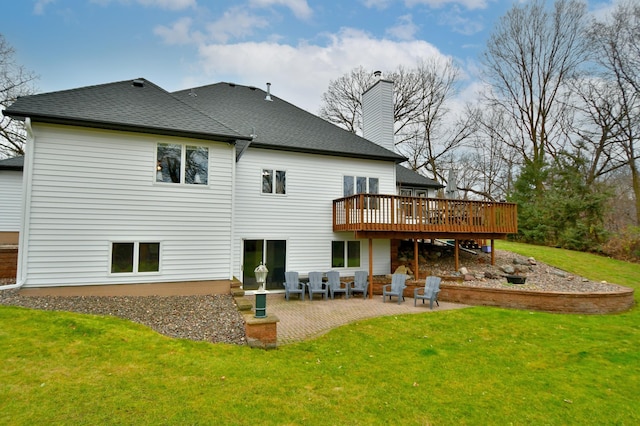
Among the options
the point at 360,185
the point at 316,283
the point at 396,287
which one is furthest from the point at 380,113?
the point at 316,283

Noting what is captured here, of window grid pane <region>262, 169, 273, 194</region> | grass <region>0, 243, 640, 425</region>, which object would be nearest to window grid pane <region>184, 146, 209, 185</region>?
window grid pane <region>262, 169, 273, 194</region>

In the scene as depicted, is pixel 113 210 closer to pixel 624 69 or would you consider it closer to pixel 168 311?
pixel 168 311

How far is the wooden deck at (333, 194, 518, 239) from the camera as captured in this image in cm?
1054

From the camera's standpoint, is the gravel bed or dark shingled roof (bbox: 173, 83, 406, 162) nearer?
the gravel bed

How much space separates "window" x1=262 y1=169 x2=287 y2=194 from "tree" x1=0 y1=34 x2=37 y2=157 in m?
17.5

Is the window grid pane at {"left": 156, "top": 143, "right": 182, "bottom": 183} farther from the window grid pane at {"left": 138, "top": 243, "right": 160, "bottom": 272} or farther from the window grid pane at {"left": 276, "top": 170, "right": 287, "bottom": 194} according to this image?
the window grid pane at {"left": 276, "top": 170, "right": 287, "bottom": 194}

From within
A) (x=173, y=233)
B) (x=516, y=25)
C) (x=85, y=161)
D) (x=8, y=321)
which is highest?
(x=516, y=25)

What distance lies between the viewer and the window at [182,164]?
348 inches

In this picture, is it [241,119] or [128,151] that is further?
[241,119]

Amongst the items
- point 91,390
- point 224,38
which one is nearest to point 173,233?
point 91,390

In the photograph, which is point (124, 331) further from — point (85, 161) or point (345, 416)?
point (85, 161)

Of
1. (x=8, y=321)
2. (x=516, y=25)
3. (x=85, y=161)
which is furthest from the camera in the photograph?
(x=516, y=25)

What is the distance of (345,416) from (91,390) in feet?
9.98

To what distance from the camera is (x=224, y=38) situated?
14.8 metres
